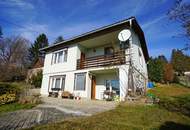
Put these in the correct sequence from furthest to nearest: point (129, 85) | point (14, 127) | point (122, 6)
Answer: point (122, 6) < point (129, 85) < point (14, 127)

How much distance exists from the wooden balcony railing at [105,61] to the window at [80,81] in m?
1.03

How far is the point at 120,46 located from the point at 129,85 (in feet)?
14.8

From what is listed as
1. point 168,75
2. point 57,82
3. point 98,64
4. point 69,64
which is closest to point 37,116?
point 98,64

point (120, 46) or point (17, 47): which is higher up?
point (17, 47)

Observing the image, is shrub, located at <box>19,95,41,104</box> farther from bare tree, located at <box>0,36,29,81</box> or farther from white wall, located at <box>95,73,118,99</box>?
bare tree, located at <box>0,36,29,81</box>

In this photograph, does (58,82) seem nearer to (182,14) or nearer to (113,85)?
(113,85)

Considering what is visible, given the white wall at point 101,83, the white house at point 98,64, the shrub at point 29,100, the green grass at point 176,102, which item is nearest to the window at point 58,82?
the white house at point 98,64

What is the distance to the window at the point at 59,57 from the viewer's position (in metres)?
17.9

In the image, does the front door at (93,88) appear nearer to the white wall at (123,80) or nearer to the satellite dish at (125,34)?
the white wall at (123,80)

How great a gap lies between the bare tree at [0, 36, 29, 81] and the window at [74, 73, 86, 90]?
A: 2854 centimetres

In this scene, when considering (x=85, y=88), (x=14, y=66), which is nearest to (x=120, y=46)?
(x=85, y=88)

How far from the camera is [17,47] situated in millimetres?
43969

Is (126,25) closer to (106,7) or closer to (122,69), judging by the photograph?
(106,7)

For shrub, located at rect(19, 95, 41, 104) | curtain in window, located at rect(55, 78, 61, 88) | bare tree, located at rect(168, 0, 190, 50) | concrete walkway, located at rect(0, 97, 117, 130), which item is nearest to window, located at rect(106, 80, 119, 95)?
concrete walkway, located at rect(0, 97, 117, 130)
